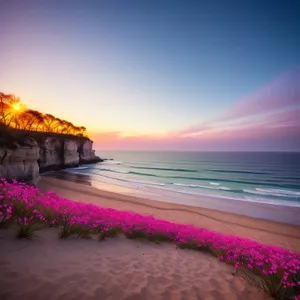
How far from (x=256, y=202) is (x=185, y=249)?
19435mm

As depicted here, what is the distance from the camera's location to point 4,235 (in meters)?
4.20

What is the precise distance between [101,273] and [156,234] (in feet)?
12.5

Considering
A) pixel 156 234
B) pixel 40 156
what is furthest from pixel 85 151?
pixel 156 234

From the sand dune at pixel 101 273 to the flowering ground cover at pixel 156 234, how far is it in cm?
36

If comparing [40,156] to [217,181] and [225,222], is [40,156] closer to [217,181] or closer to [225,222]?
[225,222]

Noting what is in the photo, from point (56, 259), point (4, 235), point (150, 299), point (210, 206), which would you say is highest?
point (4, 235)

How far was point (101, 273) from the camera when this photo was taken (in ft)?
12.1

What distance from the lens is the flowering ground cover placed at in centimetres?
436

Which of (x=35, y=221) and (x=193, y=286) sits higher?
(x=35, y=221)

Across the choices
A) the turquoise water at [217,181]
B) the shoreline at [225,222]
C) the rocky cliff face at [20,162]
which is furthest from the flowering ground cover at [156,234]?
the turquoise water at [217,181]

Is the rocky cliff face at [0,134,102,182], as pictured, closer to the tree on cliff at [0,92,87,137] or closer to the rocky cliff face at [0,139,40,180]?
the rocky cliff face at [0,139,40,180]

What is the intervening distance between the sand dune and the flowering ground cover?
0.36m

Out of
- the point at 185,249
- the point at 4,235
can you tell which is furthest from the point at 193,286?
the point at 4,235

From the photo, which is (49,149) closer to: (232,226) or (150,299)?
(232,226)
